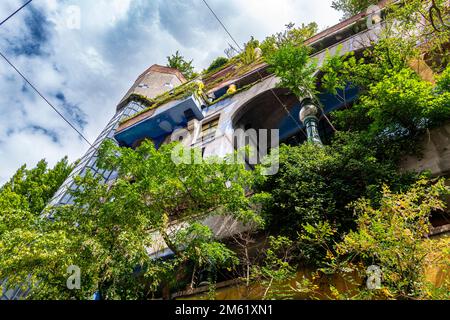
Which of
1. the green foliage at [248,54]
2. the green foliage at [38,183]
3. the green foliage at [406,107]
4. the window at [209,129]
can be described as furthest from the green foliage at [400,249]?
the green foliage at [38,183]

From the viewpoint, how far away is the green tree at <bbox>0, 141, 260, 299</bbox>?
6.05 m

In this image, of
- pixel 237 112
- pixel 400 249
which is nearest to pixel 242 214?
pixel 400 249

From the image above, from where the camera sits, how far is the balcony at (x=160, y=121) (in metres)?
15.3

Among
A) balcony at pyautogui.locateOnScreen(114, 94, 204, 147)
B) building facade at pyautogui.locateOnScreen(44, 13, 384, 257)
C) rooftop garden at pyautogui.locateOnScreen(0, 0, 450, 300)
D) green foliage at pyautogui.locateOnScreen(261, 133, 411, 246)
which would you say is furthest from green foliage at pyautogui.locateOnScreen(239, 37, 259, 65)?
green foliage at pyautogui.locateOnScreen(261, 133, 411, 246)

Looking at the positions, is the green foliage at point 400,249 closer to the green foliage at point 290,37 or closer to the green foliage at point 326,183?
the green foliage at point 326,183

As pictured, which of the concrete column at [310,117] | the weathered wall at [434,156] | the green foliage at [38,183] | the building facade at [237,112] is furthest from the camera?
the green foliage at [38,183]

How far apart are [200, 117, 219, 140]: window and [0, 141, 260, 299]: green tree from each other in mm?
5778

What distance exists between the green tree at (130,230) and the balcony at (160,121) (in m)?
7.52

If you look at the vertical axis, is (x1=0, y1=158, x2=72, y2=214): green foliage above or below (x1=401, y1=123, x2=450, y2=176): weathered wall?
above

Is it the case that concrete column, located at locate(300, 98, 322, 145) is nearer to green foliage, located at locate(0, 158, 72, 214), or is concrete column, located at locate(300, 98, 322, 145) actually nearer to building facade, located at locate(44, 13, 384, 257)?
building facade, located at locate(44, 13, 384, 257)

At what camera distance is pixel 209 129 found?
571 inches

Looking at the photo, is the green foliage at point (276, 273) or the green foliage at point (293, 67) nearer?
the green foliage at point (276, 273)
